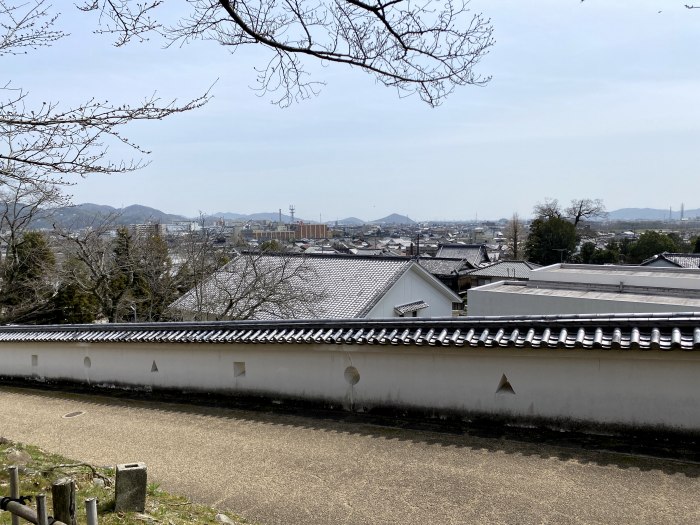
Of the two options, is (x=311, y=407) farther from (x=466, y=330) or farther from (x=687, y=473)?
(x=687, y=473)

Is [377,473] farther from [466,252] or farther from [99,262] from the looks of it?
[466,252]

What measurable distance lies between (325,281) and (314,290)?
2.56 ft

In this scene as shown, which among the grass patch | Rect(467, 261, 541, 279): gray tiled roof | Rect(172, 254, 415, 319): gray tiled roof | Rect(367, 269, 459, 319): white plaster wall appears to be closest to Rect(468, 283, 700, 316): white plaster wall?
Rect(367, 269, 459, 319): white plaster wall

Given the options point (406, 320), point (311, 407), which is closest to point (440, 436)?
point (406, 320)

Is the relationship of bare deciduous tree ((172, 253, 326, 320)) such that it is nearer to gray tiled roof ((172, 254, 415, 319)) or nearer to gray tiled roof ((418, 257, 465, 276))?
gray tiled roof ((172, 254, 415, 319))

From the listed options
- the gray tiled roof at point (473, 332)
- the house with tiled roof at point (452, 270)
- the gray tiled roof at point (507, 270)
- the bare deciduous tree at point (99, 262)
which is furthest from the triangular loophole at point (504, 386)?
the gray tiled roof at point (507, 270)

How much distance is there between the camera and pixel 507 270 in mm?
42938

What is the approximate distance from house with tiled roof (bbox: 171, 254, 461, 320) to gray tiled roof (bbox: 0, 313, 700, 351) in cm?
800

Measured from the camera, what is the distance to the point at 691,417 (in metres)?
5.19

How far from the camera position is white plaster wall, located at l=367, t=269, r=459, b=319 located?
62.2 ft

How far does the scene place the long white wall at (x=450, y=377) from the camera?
534 cm

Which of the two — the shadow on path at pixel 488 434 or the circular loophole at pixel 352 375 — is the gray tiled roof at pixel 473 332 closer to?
the circular loophole at pixel 352 375

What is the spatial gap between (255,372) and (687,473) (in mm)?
5111

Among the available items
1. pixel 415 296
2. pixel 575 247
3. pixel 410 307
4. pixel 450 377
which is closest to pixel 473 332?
pixel 450 377
